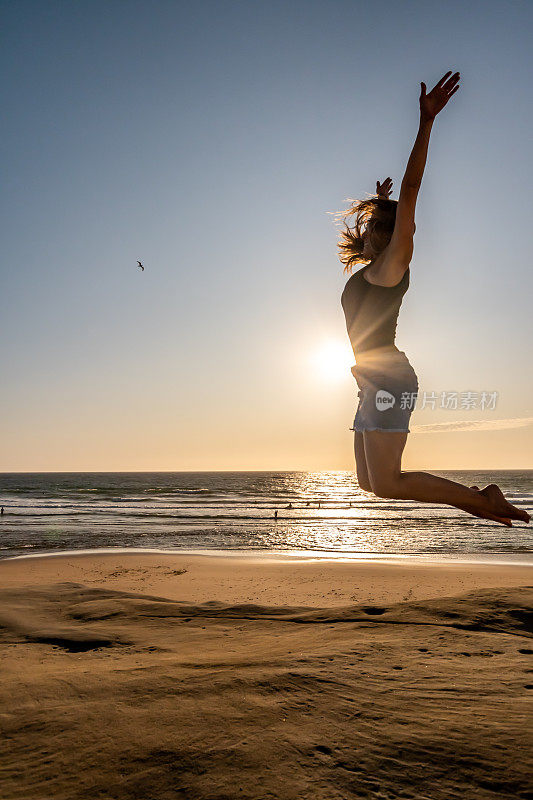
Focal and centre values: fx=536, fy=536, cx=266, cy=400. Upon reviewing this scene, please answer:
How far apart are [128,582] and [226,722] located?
9921 mm

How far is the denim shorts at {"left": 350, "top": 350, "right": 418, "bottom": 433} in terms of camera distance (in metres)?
3.44

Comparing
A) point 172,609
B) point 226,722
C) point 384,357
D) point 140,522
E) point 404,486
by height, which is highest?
point 384,357

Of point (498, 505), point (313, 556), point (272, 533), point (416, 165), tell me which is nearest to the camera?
point (416, 165)

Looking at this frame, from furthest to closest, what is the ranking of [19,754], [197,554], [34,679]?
[197,554]
[34,679]
[19,754]

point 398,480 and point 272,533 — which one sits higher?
point 398,480

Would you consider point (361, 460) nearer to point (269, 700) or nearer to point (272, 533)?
point (269, 700)

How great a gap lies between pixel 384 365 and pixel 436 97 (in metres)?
1.59

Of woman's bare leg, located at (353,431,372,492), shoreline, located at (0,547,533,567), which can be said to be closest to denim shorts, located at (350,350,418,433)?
woman's bare leg, located at (353,431,372,492)

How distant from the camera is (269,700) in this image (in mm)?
2584

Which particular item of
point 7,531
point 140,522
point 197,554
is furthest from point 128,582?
point 140,522

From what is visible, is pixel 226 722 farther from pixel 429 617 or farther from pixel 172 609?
pixel 172 609

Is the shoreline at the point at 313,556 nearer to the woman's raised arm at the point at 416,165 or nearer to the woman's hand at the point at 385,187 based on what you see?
the woman's hand at the point at 385,187

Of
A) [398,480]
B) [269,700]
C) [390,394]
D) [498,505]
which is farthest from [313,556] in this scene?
[269,700]

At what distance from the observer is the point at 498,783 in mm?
1930
